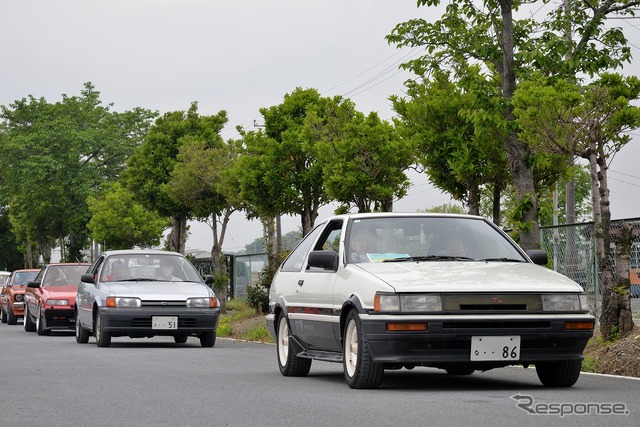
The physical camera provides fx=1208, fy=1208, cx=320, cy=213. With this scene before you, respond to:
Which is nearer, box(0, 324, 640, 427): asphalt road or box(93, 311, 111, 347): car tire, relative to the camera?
box(0, 324, 640, 427): asphalt road

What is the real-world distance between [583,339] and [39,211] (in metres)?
60.3

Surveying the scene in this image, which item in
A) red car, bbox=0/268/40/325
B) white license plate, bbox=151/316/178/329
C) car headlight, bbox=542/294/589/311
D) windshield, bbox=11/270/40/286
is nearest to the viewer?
car headlight, bbox=542/294/589/311

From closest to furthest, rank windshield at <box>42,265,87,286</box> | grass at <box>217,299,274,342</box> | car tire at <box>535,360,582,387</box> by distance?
car tire at <box>535,360,582,387</box>
grass at <box>217,299,274,342</box>
windshield at <box>42,265,87,286</box>

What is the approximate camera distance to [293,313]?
12.4 meters

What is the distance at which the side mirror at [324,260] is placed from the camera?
1101 cm

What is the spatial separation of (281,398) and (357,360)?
2.67 feet

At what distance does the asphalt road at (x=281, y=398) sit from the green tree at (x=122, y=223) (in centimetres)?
4561

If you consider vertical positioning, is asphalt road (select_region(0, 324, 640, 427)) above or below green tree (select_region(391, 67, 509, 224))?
below

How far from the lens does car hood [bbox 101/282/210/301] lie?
Result: 753 inches

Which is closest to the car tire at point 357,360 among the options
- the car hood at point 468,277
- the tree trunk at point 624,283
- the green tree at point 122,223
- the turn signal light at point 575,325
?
the car hood at point 468,277

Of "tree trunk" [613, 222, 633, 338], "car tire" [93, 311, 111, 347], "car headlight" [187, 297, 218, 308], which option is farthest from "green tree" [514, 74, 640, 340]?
"car tire" [93, 311, 111, 347]

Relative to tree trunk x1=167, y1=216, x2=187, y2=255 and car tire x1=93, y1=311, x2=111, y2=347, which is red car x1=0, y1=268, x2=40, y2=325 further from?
car tire x1=93, y1=311, x2=111, y2=347

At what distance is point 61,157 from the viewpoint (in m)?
68.7

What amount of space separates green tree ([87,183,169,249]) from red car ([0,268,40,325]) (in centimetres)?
2251
